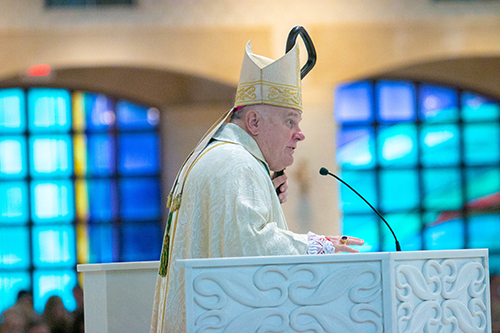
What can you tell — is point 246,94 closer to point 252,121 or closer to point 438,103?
point 252,121

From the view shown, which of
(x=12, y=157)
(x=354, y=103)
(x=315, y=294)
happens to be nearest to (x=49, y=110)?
(x=12, y=157)

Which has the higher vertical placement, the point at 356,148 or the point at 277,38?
the point at 277,38

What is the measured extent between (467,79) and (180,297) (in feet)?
23.1

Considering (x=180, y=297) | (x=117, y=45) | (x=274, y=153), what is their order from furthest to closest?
1. (x=117, y=45)
2. (x=274, y=153)
3. (x=180, y=297)

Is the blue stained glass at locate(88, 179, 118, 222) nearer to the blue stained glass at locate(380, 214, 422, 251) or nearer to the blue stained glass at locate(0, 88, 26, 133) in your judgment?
the blue stained glass at locate(0, 88, 26, 133)

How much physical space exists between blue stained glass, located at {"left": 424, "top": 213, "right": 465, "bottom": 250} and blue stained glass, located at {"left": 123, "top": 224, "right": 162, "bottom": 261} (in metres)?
3.70

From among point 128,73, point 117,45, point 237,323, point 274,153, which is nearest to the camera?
point 237,323

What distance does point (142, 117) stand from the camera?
27.6ft

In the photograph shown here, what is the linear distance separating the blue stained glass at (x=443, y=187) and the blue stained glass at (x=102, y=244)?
14.3 feet

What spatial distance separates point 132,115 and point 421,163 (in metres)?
4.09

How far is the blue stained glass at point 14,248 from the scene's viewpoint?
26.7ft

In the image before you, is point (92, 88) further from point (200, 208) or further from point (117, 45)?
point (200, 208)

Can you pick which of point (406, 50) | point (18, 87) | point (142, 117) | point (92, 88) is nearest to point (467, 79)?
point (406, 50)

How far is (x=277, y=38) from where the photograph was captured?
23.2 feet
